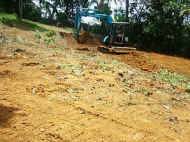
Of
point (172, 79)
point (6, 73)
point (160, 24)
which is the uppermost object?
point (160, 24)

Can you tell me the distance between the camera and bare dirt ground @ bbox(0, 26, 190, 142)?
6246 millimetres

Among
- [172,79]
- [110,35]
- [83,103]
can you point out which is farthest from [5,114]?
[110,35]

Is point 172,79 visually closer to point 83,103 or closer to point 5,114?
point 83,103

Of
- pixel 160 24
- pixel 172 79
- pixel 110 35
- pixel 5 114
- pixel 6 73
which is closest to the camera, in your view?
pixel 5 114

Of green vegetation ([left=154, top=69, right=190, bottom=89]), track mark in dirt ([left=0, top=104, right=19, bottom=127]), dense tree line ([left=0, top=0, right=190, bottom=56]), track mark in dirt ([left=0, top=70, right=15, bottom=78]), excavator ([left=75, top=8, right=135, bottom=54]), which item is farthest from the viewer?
dense tree line ([left=0, top=0, right=190, bottom=56])

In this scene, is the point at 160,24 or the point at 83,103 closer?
the point at 83,103

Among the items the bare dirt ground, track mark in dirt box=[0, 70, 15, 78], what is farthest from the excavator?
track mark in dirt box=[0, 70, 15, 78]

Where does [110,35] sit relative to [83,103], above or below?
above

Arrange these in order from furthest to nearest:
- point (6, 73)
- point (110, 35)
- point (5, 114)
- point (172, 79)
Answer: point (110, 35) → point (172, 79) → point (6, 73) → point (5, 114)

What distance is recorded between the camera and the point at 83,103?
24.8ft

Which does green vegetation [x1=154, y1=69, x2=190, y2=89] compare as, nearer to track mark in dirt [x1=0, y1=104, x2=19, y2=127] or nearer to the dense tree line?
track mark in dirt [x1=0, y1=104, x2=19, y2=127]

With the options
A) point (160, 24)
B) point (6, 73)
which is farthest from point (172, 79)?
point (160, 24)

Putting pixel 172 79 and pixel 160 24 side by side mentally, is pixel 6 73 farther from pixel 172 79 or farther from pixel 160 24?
pixel 160 24

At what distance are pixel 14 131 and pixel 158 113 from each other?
302cm
